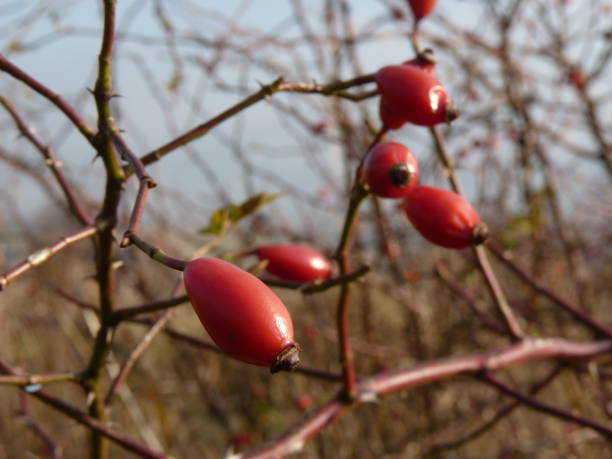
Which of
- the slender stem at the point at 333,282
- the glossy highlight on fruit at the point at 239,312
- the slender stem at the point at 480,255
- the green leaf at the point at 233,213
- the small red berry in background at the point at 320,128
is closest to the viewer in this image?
the glossy highlight on fruit at the point at 239,312

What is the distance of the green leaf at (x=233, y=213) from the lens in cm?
107

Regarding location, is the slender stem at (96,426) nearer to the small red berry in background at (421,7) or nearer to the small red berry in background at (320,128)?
the small red berry in background at (421,7)

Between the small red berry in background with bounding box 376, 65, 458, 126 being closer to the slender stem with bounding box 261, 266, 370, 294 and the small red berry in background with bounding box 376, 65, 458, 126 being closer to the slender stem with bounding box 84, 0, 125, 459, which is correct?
the slender stem with bounding box 261, 266, 370, 294

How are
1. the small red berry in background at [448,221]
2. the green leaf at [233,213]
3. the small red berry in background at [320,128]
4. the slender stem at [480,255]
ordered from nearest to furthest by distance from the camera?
the small red berry in background at [448,221], the green leaf at [233,213], the slender stem at [480,255], the small red berry in background at [320,128]

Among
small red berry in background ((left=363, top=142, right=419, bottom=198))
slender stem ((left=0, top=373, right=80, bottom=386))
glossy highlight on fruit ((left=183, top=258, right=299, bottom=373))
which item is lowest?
glossy highlight on fruit ((left=183, top=258, right=299, bottom=373))

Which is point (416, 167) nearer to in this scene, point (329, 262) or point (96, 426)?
point (329, 262)

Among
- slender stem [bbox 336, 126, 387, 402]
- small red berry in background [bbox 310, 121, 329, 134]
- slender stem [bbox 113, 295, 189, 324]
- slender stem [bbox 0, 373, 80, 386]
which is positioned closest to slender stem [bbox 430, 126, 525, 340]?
slender stem [bbox 336, 126, 387, 402]

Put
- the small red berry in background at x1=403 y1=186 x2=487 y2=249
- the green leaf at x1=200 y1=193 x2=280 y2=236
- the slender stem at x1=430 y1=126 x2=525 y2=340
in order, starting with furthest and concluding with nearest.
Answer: the slender stem at x1=430 y1=126 x2=525 y2=340 < the green leaf at x1=200 y1=193 x2=280 y2=236 < the small red berry in background at x1=403 y1=186 x2=487 y2=249

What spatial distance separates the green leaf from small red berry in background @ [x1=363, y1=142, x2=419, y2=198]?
0.91 ft

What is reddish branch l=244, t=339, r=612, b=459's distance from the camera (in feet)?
3.22

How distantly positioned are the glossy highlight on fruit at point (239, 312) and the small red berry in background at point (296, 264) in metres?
0.36

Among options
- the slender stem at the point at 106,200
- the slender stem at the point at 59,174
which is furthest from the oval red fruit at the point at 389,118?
the slender stem at the point at 59,174

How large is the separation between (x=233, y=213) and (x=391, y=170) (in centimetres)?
38

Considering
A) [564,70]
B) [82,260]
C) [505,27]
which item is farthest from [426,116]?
[82,260]
